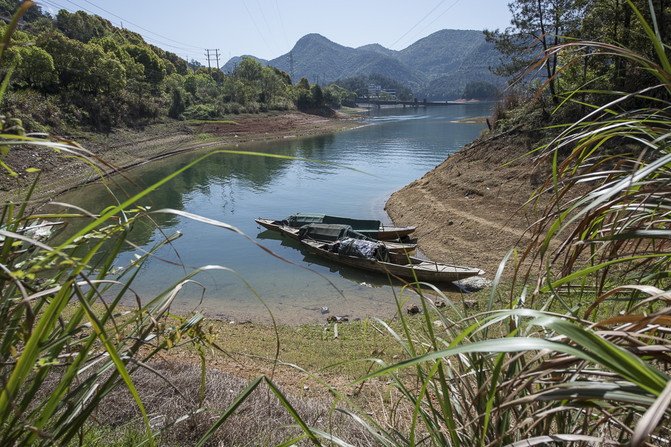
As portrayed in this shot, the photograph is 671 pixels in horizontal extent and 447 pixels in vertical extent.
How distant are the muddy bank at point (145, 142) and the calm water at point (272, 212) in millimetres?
1926

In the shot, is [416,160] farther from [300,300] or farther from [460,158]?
[300,300]

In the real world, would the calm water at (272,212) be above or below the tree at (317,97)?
below

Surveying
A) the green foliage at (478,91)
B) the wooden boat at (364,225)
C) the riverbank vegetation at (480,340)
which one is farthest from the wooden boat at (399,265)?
the green foliage at (478,91)

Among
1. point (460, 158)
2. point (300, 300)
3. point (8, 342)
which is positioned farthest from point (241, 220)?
point (8, 342)

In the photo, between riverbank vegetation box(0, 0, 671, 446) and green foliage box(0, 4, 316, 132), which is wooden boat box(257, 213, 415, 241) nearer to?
riverbank vegetation box(0, 0, 671, 446)

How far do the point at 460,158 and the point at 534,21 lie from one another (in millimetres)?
8114

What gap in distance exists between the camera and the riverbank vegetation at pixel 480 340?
3.09ft

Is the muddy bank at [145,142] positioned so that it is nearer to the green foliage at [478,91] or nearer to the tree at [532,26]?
the tree at [532,26]

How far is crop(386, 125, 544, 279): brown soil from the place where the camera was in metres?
15.5

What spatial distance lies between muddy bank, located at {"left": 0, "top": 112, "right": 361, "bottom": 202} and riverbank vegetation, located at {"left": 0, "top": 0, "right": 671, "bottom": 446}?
1372 cm

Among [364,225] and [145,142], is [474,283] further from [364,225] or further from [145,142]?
[145,142]

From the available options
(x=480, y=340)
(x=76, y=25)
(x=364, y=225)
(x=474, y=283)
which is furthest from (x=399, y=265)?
(x=76, y=25)

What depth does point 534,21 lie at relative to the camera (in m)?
20.8

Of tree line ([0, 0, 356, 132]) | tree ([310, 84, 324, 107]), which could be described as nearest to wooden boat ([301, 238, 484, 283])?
tree line ([0, 0, 356, 132])
